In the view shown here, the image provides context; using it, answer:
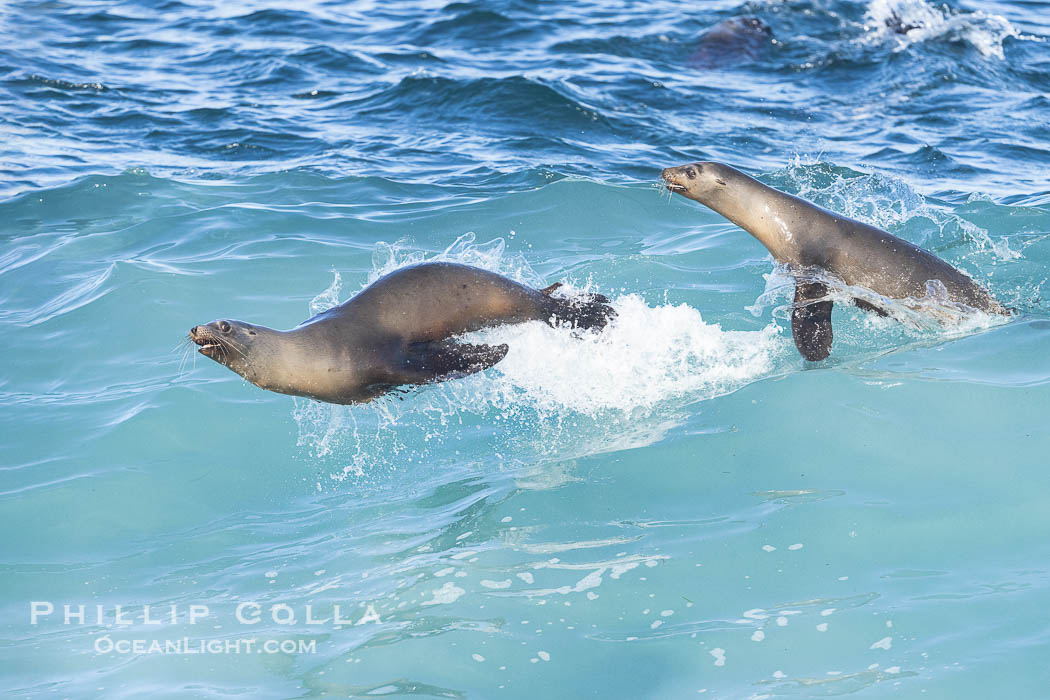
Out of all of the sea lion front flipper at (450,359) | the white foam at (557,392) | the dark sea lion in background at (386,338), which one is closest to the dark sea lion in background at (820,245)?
the white foam at (557,392)

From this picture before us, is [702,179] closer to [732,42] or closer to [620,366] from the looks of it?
[620,366]

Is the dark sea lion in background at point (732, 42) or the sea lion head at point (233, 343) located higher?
the dark sea lion in background at point (732, 42)

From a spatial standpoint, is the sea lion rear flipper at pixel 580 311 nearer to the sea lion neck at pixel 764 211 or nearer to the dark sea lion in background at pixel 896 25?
the sea lion neck at pixel 764 211

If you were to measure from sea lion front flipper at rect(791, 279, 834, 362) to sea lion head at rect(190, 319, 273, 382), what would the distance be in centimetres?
322

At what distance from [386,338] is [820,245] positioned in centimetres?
313

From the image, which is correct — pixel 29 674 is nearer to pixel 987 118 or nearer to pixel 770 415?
pixel 770 415

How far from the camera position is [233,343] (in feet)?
19.1

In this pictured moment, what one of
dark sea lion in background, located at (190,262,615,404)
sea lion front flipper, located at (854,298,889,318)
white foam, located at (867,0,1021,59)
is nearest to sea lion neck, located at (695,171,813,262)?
sea lion front flipper, located at (854,298,889,318)

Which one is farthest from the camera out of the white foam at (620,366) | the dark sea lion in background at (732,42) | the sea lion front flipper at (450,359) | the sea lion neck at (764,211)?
the dark sea lion in background at (732,42)

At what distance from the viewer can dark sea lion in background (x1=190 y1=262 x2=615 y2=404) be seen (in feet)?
19.7

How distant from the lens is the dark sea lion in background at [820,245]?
734 centimetres

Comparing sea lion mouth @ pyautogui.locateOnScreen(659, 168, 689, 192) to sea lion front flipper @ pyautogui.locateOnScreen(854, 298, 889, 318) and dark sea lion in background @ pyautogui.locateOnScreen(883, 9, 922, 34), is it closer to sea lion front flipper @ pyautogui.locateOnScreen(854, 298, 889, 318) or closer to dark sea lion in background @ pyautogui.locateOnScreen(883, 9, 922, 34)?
sea lion front flipper @ pyautogui.locateOnScreen(854, 298, 889, 318)

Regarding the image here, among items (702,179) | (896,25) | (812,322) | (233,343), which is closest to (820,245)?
(812,322)

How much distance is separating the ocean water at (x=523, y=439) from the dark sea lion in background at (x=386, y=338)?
0.28 m
